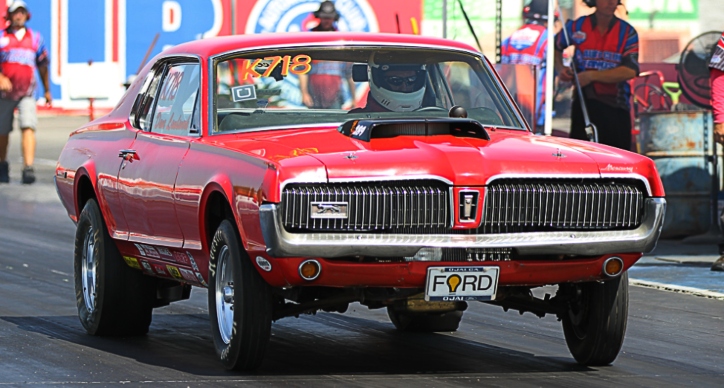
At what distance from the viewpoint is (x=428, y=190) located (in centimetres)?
665

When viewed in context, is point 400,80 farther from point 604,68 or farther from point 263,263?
point 604,68

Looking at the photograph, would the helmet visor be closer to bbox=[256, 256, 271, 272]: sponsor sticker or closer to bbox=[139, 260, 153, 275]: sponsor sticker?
bbox=[139, 260, 153, 275]: sponsor sticker

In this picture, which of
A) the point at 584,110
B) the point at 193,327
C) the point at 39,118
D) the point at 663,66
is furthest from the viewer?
the point at 39,118

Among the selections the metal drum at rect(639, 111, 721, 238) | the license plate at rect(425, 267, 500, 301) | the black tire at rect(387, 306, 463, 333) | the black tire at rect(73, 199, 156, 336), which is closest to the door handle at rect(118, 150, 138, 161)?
the black tire at rect(73, 199, 156, 336)

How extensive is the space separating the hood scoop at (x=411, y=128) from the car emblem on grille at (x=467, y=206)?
0.58m

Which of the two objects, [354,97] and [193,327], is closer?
[354,97]

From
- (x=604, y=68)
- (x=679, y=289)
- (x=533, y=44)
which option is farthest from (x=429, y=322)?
(x=533, y=44)

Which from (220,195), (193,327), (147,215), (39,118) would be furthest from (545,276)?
(39,118)

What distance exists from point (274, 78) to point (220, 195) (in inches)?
37.7

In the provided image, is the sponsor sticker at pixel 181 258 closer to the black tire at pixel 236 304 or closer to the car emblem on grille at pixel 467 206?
the black tire at pixel 236 304

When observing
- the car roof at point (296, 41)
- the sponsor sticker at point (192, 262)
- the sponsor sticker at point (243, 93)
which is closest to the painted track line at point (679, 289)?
the car roof at point (296, 41)

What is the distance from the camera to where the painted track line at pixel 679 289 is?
10616 millimetres

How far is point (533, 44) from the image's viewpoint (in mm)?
15219

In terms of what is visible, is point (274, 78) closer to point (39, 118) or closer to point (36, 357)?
point (36, 357)
